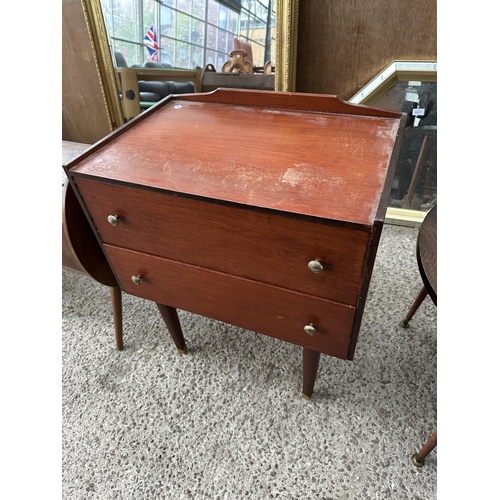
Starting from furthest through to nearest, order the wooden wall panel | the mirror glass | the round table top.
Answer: the wooden wall panel < the mirror glass < the round table top

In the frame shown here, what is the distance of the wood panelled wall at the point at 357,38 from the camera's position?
4.10 feet

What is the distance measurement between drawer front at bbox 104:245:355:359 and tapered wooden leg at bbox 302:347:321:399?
0.37ft

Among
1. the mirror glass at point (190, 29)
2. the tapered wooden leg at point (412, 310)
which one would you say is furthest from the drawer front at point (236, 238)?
the mirror glass at point (190, 29)

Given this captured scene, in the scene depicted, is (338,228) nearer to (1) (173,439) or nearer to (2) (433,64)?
(1) (173,439)

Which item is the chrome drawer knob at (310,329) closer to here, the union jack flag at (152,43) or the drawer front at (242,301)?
the drawer front at (242,301)

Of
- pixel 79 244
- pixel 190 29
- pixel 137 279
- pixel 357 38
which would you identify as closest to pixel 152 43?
pixel 190 29

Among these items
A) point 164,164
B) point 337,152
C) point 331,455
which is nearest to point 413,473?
point 331,455

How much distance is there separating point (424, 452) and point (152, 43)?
5.95 ft

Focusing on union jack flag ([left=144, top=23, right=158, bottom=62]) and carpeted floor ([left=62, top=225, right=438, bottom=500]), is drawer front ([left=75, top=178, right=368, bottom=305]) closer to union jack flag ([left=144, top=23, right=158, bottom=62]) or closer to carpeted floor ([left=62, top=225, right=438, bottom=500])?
carpeted floor ([left=62, top=225, right=438, bottom=500])

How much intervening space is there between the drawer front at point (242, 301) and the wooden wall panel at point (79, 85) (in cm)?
125

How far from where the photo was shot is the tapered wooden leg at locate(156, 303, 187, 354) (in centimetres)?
119

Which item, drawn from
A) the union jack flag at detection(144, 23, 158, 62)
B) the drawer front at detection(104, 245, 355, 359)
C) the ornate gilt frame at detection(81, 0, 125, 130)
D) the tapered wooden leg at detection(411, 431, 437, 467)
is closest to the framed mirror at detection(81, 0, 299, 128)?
the ornate gilt frame at detection(81, 0, 125, 130)

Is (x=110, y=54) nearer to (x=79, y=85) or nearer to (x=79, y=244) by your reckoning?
(x=79, y=85)

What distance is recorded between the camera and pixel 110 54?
64.7 inches
